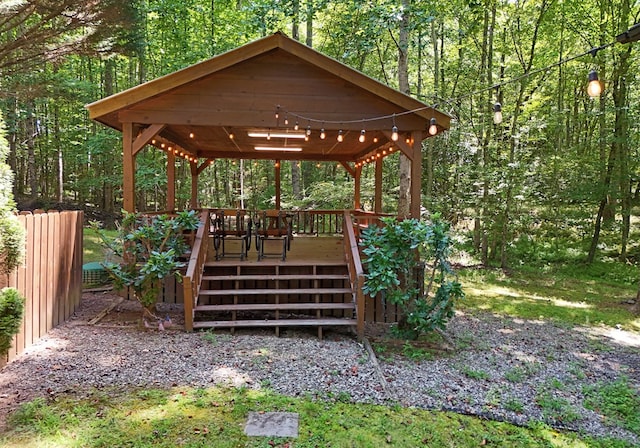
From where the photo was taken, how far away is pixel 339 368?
4824 mm

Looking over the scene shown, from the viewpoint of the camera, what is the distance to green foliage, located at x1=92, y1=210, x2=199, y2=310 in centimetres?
573

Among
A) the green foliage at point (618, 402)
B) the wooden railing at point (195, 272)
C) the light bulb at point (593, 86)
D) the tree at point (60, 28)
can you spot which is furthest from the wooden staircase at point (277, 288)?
the tree at point (60, 28)

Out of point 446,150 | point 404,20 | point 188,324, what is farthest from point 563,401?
point 446,150

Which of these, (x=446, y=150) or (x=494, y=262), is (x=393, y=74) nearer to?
(x=446, y=150)

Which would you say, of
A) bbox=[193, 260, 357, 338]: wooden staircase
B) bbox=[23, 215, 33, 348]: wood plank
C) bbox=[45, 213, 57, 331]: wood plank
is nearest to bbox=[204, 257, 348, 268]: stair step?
bbox=[193, 260, 357, 338]: wooden staircase

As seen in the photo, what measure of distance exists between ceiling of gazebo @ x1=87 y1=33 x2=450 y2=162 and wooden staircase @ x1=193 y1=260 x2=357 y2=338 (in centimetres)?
246

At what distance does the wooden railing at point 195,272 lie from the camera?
5.89 m

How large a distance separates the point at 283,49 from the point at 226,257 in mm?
3800

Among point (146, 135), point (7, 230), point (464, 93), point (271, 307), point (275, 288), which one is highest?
point (464, 93)

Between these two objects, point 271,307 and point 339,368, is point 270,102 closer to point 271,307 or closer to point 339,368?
point 271,307

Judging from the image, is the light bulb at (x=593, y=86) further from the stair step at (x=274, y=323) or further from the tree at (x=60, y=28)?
the tree at (x=60, y=28)

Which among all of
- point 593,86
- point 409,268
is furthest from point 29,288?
point 593,86

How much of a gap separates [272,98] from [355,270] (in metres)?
3.33

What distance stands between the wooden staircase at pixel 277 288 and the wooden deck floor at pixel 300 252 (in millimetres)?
102
